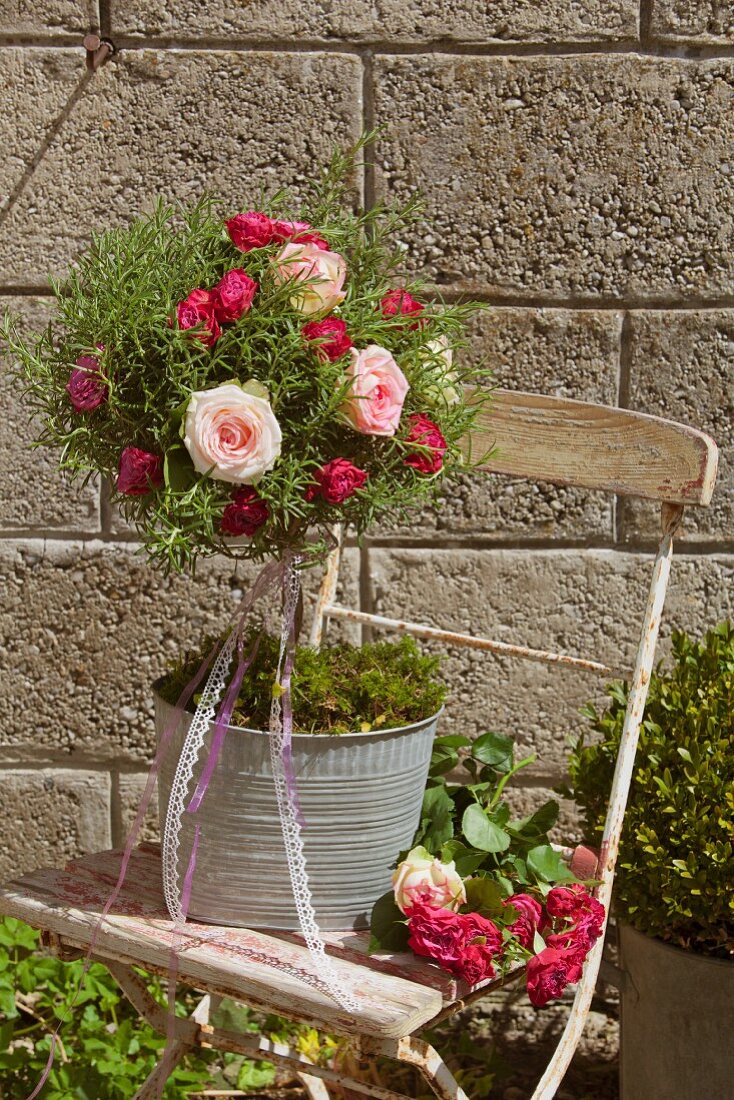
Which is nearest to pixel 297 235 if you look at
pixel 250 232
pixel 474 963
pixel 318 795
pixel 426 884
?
pixel 250 232

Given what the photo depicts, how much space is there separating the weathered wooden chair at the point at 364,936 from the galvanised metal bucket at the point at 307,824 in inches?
1.8


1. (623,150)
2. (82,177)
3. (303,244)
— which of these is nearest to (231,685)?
(303,244)

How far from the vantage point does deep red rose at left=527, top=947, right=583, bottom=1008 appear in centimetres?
148

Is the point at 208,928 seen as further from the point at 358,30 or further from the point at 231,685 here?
the point at 358,30

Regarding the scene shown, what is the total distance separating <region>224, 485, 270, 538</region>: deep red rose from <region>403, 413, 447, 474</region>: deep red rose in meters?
0.22

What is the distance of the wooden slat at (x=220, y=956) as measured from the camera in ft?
4.58

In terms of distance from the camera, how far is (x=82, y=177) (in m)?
2.40

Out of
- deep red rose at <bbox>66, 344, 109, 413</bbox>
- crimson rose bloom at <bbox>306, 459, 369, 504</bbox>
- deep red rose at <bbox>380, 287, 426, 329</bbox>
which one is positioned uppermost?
deep red rose at <bbox>380, 287, 426, 329</bbox>

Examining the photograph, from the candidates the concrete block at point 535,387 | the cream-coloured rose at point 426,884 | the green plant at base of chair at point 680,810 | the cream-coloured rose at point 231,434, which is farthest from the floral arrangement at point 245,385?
the concrete block at point 535,387

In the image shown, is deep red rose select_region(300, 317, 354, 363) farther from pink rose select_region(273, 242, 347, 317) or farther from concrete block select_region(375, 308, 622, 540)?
concrete block select_region(375, 308, 622, 540)

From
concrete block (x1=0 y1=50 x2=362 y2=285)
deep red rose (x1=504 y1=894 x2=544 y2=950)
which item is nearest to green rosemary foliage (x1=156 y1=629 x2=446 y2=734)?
deep red rose (x1=504 y1=894 x2=544 y2=950)

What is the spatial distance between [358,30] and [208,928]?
1.87 metres

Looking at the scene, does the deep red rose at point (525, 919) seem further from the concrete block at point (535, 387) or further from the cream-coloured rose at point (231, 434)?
the concrete block at point (535, 387)

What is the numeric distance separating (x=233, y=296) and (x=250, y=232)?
0.40 ft
